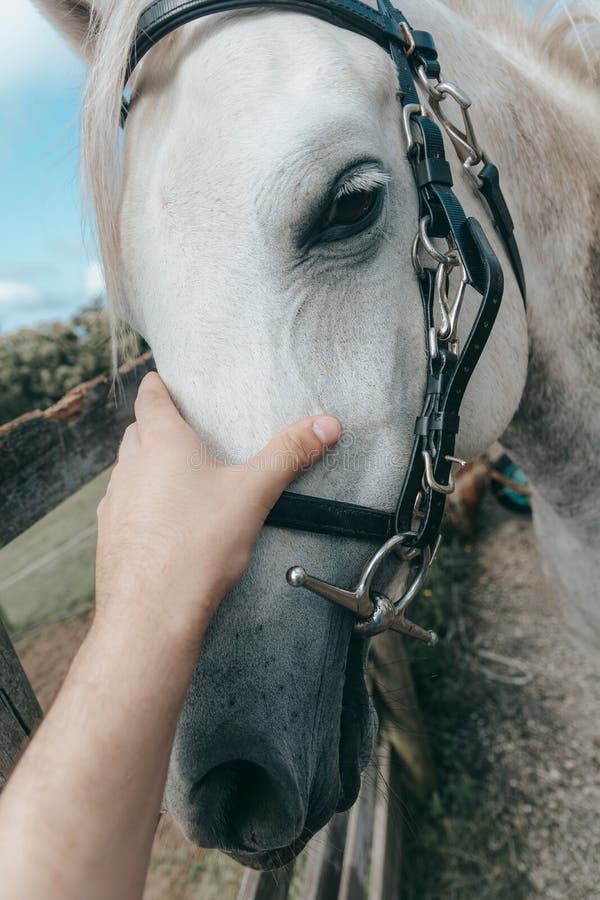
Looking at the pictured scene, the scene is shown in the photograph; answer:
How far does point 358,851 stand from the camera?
2.27 meters

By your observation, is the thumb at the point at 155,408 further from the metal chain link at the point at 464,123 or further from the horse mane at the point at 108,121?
the metal chain link at the point at 464,123

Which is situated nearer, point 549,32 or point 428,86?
point 428,86

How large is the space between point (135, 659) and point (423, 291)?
88cm

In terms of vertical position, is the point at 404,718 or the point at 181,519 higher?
the point at 181,519

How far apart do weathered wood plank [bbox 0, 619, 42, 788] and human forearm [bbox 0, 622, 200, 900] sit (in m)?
0.46

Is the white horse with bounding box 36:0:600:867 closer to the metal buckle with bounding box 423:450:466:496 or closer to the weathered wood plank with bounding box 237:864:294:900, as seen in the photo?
the metal buckle with bounding box 423:450:466:496

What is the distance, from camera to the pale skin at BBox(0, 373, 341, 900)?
630 millimetres

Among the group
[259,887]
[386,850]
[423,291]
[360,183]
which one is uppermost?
[360,183]

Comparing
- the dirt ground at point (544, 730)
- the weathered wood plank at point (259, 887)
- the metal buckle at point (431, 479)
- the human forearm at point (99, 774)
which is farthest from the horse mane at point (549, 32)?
the weathered wood plank at point (259, 887)

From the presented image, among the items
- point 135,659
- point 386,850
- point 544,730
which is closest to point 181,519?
point 135,659

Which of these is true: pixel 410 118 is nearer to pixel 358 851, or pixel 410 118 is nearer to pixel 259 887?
pixel 259 887

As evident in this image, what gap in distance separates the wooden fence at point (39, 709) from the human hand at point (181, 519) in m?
0.45

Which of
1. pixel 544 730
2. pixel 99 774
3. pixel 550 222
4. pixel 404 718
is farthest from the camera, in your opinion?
pixel 544 730

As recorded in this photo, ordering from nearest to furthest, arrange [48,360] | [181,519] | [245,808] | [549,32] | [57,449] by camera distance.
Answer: [181,519] → [245,808] → [57,449] → [549,32] → [48,360]
